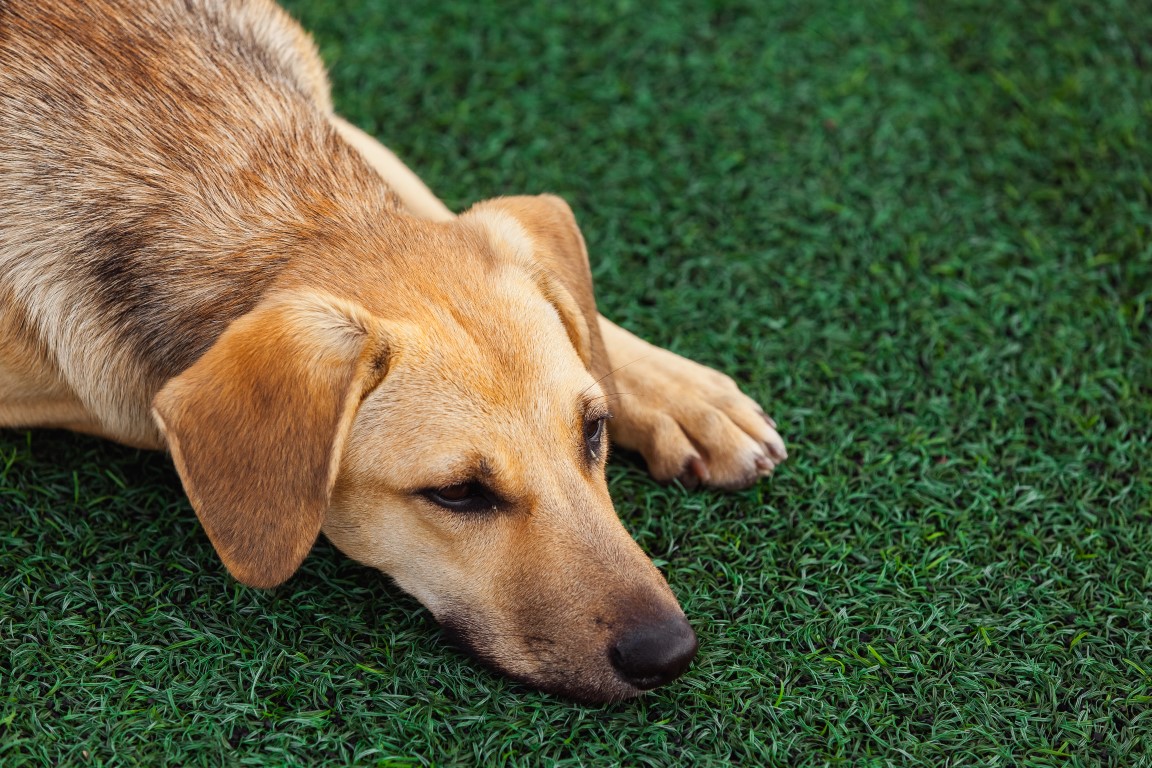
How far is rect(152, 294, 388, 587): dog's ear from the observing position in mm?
2982

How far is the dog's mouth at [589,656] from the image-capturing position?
311 centimetres

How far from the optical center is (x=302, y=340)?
299cm

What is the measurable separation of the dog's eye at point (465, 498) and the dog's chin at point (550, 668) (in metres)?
0.37

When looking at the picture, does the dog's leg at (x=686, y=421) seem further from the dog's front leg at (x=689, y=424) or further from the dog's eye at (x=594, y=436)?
the dog's eye at (x=594, y=436)

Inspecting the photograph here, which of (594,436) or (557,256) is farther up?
(557,256)

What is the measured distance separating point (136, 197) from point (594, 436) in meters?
1.61

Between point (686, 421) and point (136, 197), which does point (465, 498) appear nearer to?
point (686, 421)

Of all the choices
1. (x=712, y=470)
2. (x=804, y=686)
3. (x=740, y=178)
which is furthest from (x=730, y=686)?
(x=740, y=178)

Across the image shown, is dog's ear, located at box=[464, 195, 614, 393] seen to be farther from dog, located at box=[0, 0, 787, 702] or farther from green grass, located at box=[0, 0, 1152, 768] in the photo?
green grass, located at box=[0, 0, 1152, 768]

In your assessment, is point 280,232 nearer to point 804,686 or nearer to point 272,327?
point 272,327

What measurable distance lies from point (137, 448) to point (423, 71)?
2.67 m

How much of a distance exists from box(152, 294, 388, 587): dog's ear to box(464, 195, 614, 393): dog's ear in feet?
2.22

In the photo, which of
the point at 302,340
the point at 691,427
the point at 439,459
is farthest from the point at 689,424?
the point at 302,340

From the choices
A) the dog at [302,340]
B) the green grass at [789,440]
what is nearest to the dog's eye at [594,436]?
the dog at [302,340]
